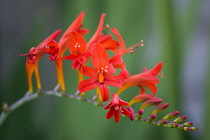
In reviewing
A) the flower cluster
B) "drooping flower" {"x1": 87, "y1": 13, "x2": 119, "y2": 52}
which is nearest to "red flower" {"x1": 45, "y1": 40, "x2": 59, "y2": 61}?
the flower cluster

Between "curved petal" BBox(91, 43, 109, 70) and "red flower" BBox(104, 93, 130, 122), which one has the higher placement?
"curved petal" BBox(91, 43, 109, 70)

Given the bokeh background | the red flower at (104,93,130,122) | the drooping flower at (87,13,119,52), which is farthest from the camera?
the bokeh background

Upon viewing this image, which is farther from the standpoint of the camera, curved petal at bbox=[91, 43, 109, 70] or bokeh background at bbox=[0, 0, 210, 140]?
bokeh background at bbox=[0, 0, 210, 140]

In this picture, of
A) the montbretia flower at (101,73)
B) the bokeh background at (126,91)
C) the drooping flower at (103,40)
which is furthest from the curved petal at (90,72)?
the bokeh background at (126,91)

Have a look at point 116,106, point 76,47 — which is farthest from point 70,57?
point 116,106

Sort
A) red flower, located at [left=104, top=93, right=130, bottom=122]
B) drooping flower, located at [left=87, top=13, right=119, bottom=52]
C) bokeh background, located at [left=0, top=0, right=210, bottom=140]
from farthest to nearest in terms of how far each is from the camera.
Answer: bokeh background, located at [left=0, top=0, right=210, bottom=140]
drooping flower, located at [left=87, top=13, right=119, bottom=52]
red flower, located at [left=104, top=93, right=130, bottom=122]

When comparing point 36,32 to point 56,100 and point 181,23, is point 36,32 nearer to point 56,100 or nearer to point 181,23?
point 56,100

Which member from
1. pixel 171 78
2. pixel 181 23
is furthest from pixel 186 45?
pixel 171 78

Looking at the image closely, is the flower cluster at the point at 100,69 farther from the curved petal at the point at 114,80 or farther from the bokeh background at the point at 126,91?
the bokeh background at the point at 126,91

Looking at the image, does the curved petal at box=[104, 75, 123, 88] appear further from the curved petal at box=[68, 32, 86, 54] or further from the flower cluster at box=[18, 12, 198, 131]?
the curved petal at box=[68, 32, 86, 54]
